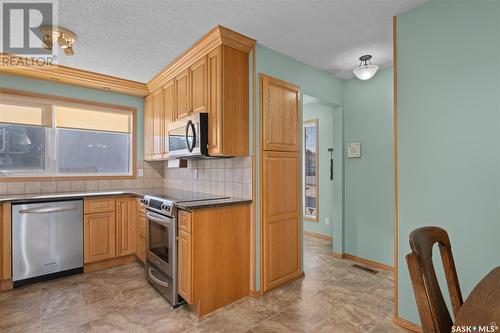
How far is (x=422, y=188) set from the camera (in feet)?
6.63

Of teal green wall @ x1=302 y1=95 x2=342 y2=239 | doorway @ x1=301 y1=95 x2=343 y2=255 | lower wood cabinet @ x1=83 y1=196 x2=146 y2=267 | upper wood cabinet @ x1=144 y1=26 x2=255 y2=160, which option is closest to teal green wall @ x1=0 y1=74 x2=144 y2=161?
lower wood cabinet @ x1=83 y1=196 x2=146 y2=267

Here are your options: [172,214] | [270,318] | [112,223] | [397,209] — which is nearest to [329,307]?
[270,318]

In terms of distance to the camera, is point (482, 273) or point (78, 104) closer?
point (482, 273)

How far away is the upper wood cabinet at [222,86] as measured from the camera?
8.05 ft

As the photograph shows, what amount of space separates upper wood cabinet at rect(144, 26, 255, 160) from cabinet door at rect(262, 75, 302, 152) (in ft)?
0.65

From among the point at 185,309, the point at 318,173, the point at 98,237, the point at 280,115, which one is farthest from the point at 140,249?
the point at 318,173

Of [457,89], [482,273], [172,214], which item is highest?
[457,89]

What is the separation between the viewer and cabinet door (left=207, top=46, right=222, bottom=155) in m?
2.46

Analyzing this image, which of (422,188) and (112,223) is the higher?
(422,188)

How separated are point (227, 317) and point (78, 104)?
3.45 meters

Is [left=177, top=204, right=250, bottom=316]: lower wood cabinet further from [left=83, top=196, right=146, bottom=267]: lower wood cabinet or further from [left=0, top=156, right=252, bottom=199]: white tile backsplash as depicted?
[left=83, top=196, right=146, bottom=267]: lower wood cabinet

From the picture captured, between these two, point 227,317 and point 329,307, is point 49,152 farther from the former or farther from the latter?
point 329,307

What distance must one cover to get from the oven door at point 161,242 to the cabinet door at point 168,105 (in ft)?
3.52

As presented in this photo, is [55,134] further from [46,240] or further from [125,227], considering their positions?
[125,227]
